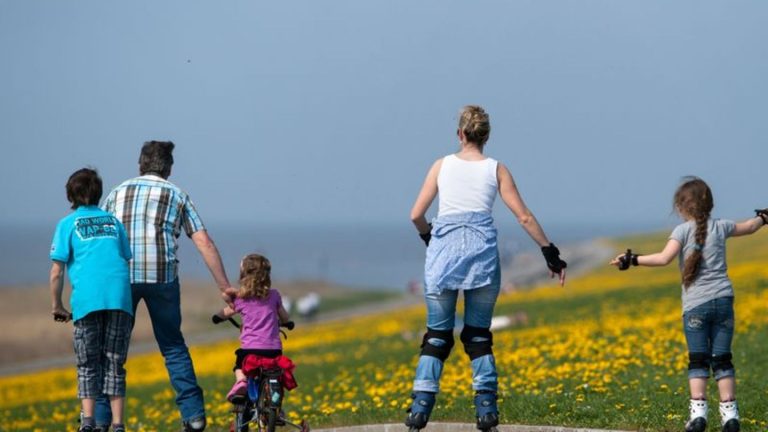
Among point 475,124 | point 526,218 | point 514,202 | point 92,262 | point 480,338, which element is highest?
point 475,124

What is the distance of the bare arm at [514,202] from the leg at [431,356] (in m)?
0.63

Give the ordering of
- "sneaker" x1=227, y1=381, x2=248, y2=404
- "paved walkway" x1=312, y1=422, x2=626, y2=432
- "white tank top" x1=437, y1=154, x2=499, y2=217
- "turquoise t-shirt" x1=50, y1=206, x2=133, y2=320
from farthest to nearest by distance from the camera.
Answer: "paved walkway" x1=312, y1=422, x2=626, y2=432, "sneaker" x1=227, y1=381, x2=248, y2=404, "turquoise t-shirt" x1=50, y1=206, x2=133, y2=320, "white tank top" x1=437, y1=154, x2=499, y2=217

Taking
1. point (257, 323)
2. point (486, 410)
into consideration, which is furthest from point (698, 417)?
point (257, 323)

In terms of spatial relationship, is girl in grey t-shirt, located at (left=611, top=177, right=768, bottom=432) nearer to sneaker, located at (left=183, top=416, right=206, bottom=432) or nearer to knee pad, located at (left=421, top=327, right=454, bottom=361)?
knee pad, located at (left=421, top=327, right=454, bottom=361)

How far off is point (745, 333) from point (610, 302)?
449 inches

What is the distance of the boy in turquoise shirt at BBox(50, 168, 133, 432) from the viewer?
868cm

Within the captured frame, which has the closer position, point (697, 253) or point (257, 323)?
point (697, 253)

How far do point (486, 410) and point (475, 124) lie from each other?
1.85m

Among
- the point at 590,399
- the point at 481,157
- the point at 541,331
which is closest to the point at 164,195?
the point at 481,157

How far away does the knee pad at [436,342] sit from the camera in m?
8.48

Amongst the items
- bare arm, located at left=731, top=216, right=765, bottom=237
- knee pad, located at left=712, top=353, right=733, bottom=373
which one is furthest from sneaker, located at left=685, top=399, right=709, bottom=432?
bare arm, located at left=731, top=216, right=765, bottom=237

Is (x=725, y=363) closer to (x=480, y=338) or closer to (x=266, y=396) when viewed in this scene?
(x=480, y=338)

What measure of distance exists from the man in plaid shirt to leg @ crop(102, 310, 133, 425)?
0.12 m

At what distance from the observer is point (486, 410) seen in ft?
27.6
